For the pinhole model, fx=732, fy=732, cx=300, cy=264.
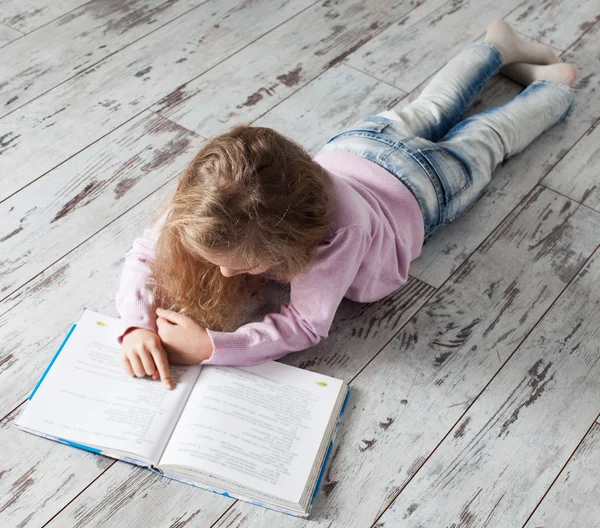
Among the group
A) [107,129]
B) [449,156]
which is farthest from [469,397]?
[107,129]

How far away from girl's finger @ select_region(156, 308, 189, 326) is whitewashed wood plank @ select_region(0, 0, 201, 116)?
27.1 inches

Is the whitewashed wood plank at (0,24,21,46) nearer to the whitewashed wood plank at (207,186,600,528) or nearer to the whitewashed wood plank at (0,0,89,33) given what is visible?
the whitewashed wood plank at (0,0,89,33)

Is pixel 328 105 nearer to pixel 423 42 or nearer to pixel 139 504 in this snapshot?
pixel 423 42

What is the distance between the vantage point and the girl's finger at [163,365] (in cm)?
98

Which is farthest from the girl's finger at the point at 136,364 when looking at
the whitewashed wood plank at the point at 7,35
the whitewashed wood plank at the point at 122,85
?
the whitewashed wood plank at the point at 7,35

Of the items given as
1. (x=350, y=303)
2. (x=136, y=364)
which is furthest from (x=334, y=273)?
(x=136, y=364)

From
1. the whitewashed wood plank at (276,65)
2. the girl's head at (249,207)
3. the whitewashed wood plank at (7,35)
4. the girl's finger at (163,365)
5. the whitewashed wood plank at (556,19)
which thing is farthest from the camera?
the whitewashed wood plank at (556,19)

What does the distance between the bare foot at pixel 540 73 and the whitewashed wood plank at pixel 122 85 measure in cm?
55

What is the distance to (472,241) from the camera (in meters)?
1.29

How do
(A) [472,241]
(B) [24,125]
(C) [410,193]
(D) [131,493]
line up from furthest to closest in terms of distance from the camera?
(B) [24,125]
(A) [472,241]
(C) [410,193]
(D) [131,493]

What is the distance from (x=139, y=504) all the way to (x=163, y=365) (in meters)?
0.18

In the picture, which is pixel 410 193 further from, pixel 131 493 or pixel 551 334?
pixel 131 493

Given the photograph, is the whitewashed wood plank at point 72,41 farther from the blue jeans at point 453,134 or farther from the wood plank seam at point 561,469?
the wood plank seam at point 561,469

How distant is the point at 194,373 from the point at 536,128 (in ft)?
2.81
